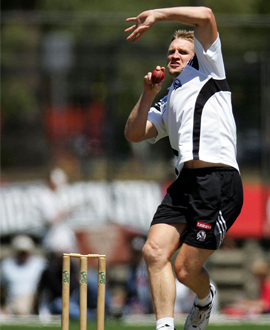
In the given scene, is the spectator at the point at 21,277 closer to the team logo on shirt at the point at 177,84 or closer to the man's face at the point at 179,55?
the man's face at the point at 179,55

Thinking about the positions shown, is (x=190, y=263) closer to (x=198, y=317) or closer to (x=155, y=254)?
(x=155, y=254)

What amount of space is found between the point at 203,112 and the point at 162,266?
1.10 m

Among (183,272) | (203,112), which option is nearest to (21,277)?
(183,272)

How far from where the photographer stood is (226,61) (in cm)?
1142

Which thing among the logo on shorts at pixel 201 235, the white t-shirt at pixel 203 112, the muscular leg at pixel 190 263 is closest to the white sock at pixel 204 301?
the muscular leg at pixel 190 263

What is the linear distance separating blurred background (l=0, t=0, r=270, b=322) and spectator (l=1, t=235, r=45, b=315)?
0.47 m

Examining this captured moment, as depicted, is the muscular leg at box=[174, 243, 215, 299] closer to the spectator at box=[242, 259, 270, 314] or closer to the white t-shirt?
the white t-shirt

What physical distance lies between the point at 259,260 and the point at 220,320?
282 centimetres

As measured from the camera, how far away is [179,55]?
464 cm

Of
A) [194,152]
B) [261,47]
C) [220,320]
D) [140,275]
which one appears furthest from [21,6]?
[194,152]

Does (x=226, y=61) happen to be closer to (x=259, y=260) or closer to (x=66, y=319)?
Result: (x=259, y=260)

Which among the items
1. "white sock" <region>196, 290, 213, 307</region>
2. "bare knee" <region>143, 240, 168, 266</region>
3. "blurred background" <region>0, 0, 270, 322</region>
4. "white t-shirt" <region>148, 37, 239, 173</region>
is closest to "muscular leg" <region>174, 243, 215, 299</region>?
"bare knee" <region>143, 240, 168, 266</region>

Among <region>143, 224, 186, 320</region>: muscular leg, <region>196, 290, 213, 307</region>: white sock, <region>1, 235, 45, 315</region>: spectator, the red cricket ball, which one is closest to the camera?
<region>143, 224, 186, 320</region>: muscular leg

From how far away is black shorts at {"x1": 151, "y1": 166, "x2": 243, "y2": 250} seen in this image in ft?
13.6
